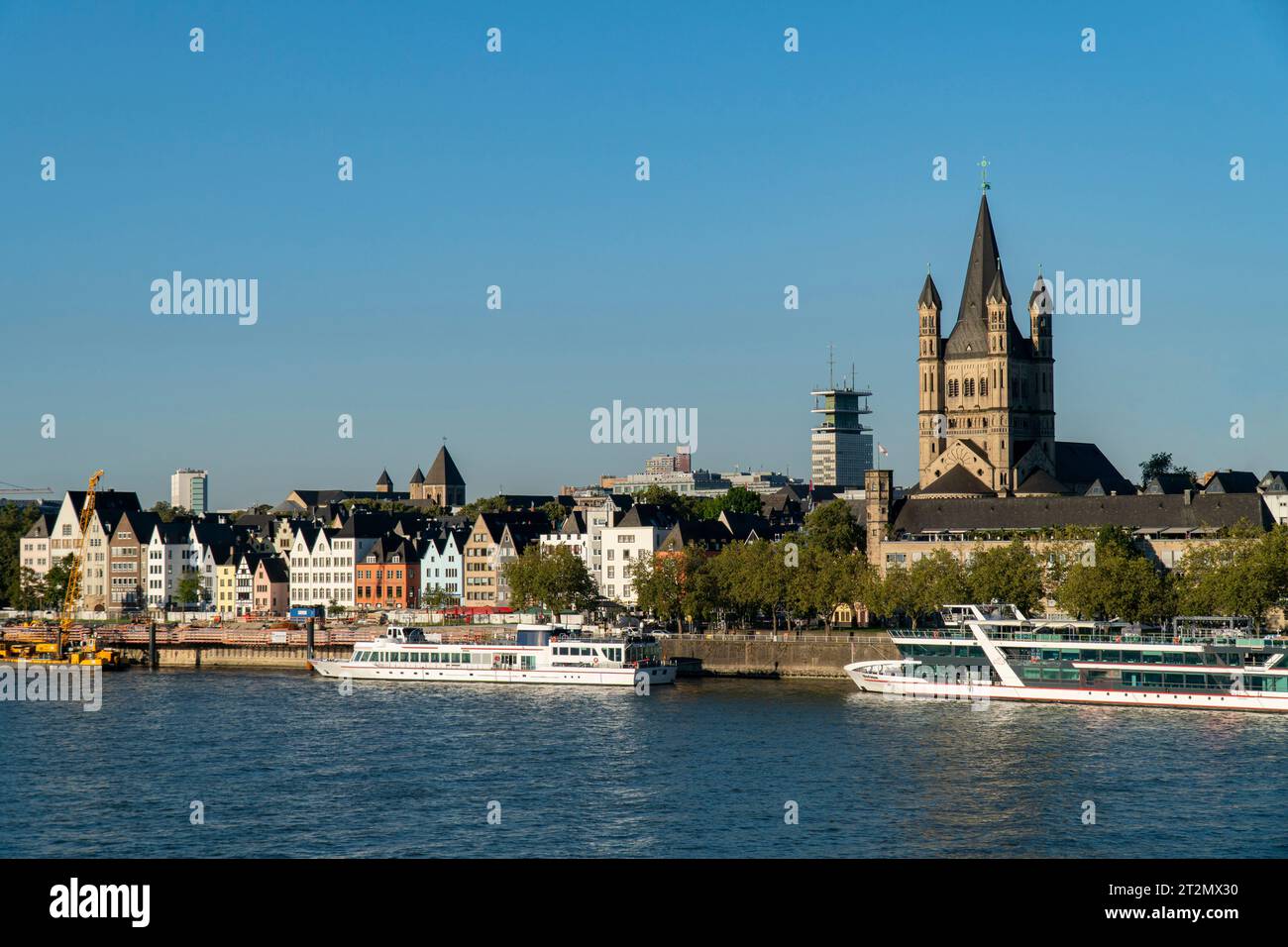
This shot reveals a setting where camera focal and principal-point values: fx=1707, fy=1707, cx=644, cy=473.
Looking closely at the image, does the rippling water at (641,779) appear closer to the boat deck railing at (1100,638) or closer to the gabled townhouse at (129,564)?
the boat deck railing at (1100,638)

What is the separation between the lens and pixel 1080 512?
12000 cm

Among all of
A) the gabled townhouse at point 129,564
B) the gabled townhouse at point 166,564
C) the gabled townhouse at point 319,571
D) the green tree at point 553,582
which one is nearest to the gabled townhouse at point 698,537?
the green tree at point 553,582

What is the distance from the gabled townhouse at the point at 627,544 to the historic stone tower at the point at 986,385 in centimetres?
2265

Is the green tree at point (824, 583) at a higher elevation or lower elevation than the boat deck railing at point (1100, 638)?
higher

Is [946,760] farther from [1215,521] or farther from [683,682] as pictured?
[1215,521]

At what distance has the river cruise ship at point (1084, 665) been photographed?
247 feet

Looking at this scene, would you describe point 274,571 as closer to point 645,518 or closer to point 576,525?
point 576,525

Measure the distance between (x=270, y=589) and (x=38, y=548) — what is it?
30.2 metres

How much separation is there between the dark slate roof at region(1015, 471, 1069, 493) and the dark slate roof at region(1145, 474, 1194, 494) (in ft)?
40.9

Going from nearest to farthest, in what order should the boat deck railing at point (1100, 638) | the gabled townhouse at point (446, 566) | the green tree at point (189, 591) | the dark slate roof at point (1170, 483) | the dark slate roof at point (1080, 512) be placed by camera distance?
1. the boat deck railing at point (1100, 638)
2. the dark slate roof at point (1080, 512)
3. the gabled townhouse at point (446, 566)
4. the dark slate roof at point (1170, 483)
5. the green tree at point (189, 591)

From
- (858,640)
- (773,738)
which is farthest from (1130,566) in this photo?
(773,738)

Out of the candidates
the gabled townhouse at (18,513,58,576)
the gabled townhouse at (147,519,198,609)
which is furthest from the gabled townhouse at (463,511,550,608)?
the gabled townhouse at (18,513,58,576)

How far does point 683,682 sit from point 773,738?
31625 millimetres
